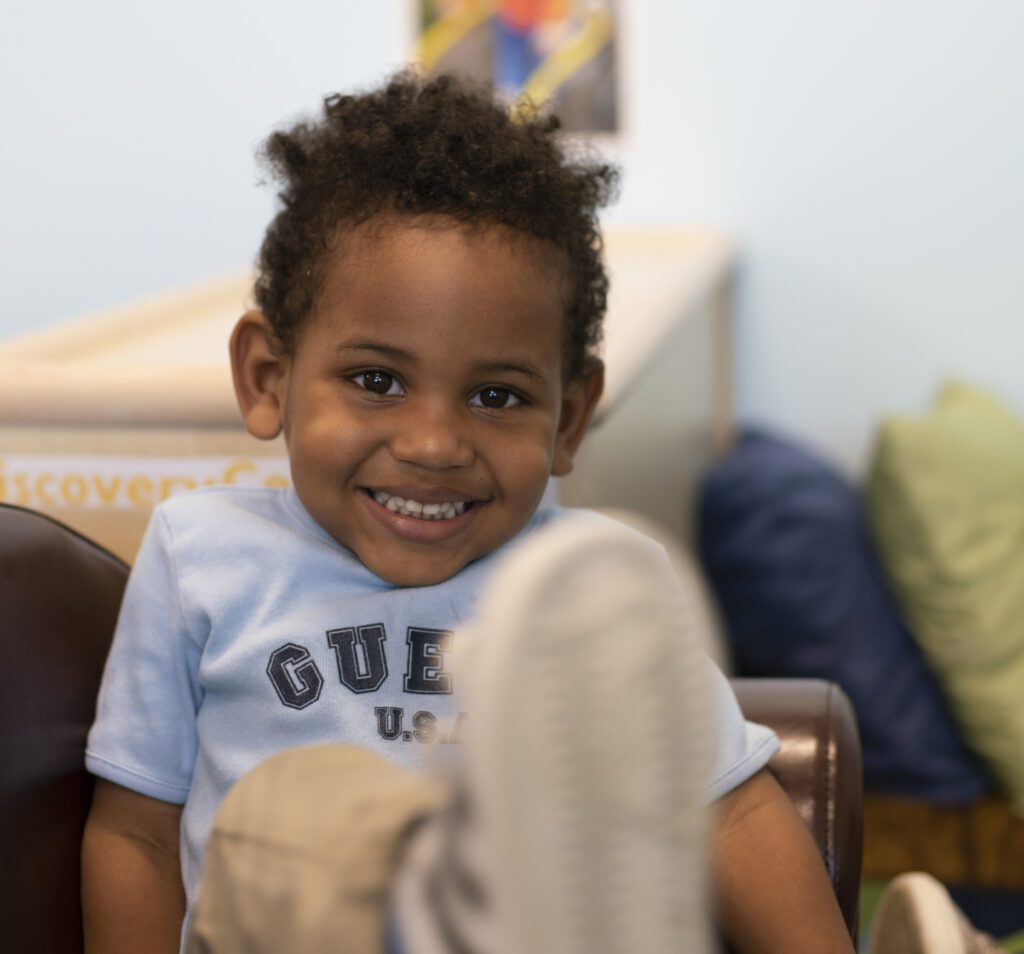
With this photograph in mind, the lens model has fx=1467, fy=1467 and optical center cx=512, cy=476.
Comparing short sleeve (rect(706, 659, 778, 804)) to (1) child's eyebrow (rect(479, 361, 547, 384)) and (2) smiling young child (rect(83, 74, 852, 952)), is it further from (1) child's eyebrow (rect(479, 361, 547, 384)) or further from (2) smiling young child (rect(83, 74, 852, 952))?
(1) child's eyebrow (rect(479, 361, 547, 384))

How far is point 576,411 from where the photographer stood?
0.94 metres

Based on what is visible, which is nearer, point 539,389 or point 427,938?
point 427,938

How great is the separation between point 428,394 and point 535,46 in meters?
1.55

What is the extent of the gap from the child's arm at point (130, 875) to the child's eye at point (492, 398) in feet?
0.98

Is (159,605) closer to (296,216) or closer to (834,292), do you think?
(296,216)

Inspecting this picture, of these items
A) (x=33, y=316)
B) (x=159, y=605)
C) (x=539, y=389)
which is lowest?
(x=33, y=316)

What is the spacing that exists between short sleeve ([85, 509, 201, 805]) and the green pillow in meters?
1.26

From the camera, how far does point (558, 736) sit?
0.41m

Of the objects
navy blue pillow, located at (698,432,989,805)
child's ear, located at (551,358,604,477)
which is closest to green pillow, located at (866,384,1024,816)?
navy blue pillow, located at (698,432,989,805)

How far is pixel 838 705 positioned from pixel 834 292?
136 centimetres

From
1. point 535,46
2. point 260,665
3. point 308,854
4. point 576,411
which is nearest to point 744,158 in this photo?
point 535,46

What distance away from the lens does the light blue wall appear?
2.15 metres

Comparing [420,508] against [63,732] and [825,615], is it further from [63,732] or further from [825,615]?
[825,615]

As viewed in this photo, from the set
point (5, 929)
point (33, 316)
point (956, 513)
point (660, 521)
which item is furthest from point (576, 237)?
point (33, 316)
